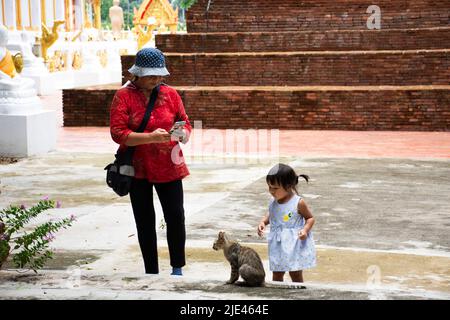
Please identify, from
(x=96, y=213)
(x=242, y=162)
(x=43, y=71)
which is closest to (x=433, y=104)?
(x=242, y=162)

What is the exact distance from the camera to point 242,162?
39.0 feet

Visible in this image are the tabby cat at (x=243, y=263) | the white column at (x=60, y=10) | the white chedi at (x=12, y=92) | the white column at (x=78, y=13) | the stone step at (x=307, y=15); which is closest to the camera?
the tabby cat at (x=243, y=263)

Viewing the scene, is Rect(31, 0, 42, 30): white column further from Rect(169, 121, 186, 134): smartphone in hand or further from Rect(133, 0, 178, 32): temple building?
Rect(169, 121, 186, 134): smartphone in hand

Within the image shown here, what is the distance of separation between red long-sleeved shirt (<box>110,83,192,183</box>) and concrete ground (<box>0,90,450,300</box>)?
0.66 meters

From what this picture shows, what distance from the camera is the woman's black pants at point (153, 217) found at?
19.4 feet

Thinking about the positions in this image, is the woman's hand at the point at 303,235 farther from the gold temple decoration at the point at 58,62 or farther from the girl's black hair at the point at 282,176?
the gold temple decoration at the point at 58,62

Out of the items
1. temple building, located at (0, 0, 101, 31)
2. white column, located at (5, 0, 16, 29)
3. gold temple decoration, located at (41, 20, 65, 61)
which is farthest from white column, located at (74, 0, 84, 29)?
gold temple decoration, located at (41, 20, 65, 61)

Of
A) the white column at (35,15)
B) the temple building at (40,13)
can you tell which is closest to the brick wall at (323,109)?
the temple building at (40,13)

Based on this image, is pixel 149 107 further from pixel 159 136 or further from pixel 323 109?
pixel 323 109

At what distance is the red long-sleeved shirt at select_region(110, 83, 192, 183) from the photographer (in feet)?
19.0

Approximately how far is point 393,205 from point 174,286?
166 inches

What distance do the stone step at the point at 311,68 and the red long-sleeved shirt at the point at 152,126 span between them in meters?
11.2

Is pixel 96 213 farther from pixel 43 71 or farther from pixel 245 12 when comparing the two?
pixel 43 71

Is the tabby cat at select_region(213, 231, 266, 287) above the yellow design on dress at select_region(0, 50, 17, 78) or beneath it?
beneath
